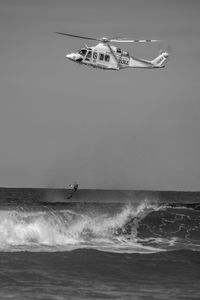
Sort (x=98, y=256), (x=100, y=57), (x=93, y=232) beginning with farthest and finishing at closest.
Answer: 1. (x=100, y=57)
2. (x=93, y=232)
3. (x=98, y=256)

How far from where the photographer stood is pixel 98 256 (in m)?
27.0

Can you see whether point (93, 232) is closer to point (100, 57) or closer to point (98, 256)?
point (98, 256)

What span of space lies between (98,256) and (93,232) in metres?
7.08

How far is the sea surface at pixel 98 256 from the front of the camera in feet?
67.5

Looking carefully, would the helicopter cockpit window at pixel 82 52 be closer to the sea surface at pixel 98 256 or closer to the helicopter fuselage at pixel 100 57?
the helicopter fuselage at pixel 100 57

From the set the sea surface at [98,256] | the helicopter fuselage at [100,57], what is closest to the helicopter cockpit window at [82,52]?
the helicopter fuselage at [100,57]

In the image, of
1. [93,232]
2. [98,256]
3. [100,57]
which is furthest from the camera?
[100,57]

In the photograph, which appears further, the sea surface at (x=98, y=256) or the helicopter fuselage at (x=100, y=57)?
the helicopter fuselage at (x=100, y=57)

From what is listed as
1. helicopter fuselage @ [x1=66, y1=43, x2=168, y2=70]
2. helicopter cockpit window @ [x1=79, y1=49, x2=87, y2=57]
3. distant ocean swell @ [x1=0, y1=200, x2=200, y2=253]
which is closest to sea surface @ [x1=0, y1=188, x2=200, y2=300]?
distant ocean swell @ [x1=0, y1=200, x2=200, y2=253]

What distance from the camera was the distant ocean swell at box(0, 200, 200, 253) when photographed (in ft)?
98.5

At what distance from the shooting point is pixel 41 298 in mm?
18875

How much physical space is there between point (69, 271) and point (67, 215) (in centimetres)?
1194

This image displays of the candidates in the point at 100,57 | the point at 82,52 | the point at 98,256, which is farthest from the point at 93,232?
the point at 82,52

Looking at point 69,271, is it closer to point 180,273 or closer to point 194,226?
point 180,273
